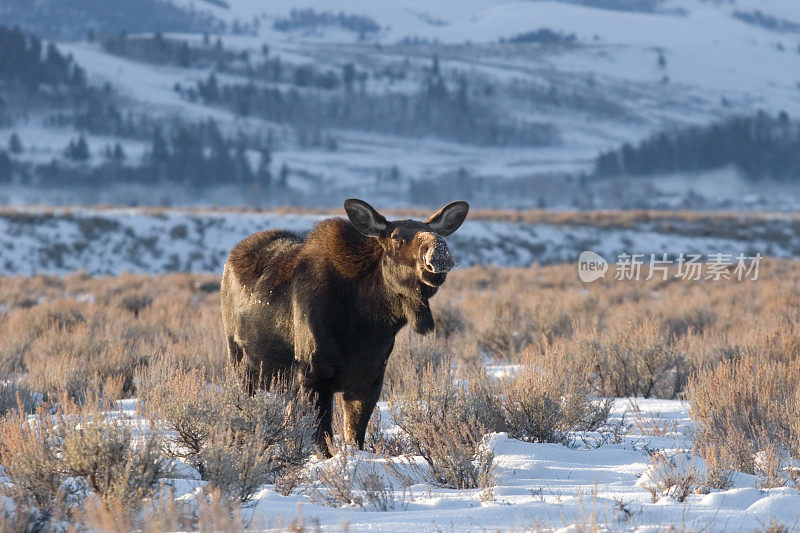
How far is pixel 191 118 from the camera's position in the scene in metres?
125

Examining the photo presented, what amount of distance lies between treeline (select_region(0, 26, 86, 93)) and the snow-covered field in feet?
427

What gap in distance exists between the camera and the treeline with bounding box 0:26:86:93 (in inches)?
4771

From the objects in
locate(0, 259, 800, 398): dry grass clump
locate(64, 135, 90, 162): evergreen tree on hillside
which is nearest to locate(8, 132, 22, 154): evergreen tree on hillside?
locate(64, 135, 90, 162): evergreen tree on hillside

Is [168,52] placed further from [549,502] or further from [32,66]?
[549,502]

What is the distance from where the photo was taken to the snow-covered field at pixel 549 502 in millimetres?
3535

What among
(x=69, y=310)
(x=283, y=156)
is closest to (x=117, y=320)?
(x=69, y=310)

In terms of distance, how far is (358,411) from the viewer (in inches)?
199

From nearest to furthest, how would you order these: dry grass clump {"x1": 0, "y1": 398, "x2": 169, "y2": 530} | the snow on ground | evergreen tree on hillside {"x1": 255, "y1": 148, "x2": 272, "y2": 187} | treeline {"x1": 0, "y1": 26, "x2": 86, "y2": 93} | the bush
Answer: dry grass clump {"x1": 0, "y1": 398, "x2": 169, "y2": 530} → the bush → the snow on ground → evergreen tree on hillside {"x1": 255, "y1": 148, "x2": 272, "y2": 187} → treeline {"x1": 0, "y1": 26, "x2": 86, "y2": 93}

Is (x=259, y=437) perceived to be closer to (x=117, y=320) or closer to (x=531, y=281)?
(x=117, y=320)

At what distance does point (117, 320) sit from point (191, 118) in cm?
11975

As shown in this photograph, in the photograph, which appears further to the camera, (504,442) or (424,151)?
(424,151)

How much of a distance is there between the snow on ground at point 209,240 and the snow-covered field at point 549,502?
24.8m

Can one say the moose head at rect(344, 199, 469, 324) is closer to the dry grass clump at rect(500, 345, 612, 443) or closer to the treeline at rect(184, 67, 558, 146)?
the dry grass clump at rect(500, 345, 612, 443)

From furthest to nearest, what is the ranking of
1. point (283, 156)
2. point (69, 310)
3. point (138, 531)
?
point (283, 156)
point (69, 310)
point (138, 531)
